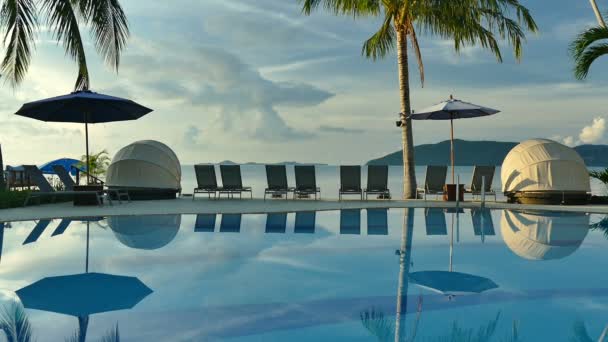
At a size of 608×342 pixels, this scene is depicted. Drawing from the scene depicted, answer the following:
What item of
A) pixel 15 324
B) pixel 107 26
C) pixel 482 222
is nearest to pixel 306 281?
pixel 15 324

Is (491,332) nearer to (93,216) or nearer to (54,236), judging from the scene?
(54,236)

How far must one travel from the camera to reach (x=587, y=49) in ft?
46.9

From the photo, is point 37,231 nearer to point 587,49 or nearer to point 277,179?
point 277,179

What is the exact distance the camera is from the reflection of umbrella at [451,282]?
17.8 feet

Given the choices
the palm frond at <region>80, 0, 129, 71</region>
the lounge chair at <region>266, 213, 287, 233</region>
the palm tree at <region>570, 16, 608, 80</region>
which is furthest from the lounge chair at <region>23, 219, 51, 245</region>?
the palm tree at <region>570, 16, 608, 80</region>

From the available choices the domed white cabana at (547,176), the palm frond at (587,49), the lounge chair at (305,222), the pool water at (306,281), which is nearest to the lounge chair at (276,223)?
the pool water at (306,281)

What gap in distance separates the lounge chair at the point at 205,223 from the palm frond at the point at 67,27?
5.54 meters

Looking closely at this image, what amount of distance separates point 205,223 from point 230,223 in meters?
0.51

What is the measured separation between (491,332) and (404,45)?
12838 millimetres

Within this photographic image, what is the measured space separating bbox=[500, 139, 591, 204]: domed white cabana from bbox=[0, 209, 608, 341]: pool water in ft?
13.0

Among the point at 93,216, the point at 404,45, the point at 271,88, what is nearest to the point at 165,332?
the point at 93,216

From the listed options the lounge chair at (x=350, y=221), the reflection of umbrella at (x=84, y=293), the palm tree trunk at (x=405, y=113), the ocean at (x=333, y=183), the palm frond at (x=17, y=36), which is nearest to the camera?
the reflection of umbrella at (x=84, y=293)

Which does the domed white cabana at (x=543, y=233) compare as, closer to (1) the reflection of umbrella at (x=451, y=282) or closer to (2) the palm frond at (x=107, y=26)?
(1) the reflection of umbrella at (x=451, y=282)

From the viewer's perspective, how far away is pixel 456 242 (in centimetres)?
848
